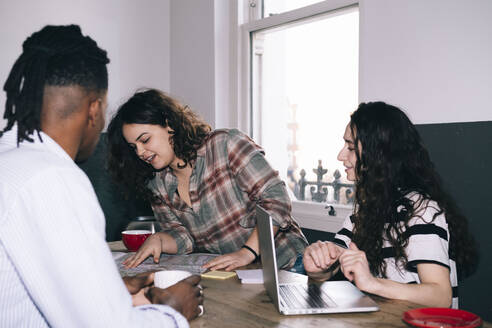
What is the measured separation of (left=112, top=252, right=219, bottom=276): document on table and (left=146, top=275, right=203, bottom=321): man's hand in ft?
1.49

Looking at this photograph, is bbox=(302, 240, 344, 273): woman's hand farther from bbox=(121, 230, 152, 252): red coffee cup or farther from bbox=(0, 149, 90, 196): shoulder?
bbox=(0, 149, 90, 196): shoulder

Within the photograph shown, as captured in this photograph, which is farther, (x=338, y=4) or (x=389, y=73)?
(x=338, y=4)

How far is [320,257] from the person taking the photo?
146cm

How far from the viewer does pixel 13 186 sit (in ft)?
2.51

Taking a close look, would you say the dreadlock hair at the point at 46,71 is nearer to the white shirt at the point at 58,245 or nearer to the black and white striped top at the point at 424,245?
the white shirt at the point at 58,245

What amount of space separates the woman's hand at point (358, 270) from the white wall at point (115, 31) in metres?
2.10

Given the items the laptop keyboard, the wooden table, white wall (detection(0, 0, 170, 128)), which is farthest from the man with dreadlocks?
white wall (detection(0, 0, 170, 128))

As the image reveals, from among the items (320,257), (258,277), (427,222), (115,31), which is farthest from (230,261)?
(115,31)

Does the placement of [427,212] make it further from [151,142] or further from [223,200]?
[151,142]

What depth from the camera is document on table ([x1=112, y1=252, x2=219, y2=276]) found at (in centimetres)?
158

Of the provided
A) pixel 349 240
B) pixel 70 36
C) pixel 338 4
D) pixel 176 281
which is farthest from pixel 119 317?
pixel 338 4

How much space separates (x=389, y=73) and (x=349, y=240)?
0.82 m

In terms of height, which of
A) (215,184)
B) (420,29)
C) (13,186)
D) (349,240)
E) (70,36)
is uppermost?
(420,29)

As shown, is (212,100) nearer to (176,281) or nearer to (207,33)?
(207,33)
